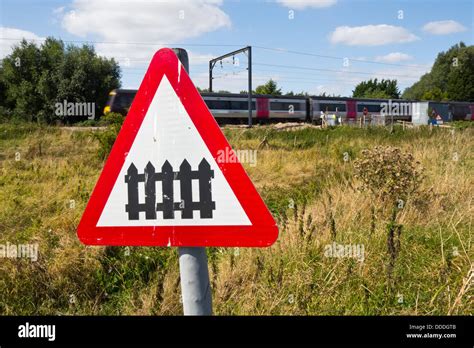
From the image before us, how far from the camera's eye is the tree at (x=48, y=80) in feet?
95.2

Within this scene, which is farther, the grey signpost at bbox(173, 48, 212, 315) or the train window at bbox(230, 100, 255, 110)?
the train window at bbox(230, 100, 255, 110)

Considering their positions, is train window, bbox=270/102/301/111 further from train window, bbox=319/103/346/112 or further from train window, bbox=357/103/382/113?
train window, bbox=357/103/382/113

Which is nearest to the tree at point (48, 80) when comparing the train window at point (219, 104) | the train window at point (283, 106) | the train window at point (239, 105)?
the train window at point (219, 104)

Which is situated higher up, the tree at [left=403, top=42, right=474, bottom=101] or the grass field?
the tree at [left=403, top=42, right=474, bottom=101]

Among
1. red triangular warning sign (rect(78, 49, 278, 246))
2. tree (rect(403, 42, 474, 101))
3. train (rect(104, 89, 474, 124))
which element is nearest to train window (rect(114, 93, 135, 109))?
train (rect(104, 89, 474, 124))

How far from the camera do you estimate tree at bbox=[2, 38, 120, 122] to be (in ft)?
95.2

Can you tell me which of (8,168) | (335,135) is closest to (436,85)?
(335,135)

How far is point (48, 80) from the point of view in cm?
2898

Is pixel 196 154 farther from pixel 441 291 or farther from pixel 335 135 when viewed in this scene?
pixel 335 135

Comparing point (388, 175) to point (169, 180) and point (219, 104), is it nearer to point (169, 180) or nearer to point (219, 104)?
point (169, 180)

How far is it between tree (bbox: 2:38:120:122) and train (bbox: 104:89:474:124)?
7.10 m

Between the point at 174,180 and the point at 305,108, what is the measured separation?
30647 millimetres

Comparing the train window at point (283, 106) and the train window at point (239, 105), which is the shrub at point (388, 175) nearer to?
the train window at point (239, 105)
